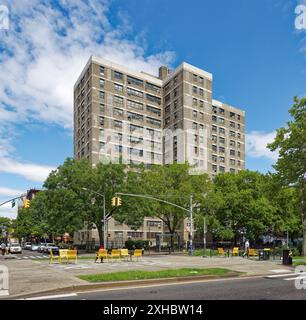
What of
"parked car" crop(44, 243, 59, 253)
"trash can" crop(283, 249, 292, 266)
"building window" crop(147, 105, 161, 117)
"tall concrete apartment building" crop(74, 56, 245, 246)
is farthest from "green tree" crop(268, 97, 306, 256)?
"building window" crop(147, 105, 161, 117)

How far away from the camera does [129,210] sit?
165 ft

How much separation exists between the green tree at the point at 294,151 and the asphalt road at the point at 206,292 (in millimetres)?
20624

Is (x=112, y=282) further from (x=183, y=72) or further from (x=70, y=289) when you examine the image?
(x=183, y=72)

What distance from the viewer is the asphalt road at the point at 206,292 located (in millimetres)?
12250

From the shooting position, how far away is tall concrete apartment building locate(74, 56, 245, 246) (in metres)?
78.2

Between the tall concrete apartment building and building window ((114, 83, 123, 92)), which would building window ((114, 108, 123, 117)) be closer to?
the tall concrete apartment building

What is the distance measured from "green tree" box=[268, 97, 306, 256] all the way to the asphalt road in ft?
67.7

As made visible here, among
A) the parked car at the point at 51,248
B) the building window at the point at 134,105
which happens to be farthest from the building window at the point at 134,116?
the parked car at the point at 51,248

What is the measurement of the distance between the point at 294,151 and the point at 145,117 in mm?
54660

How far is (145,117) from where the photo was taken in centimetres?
8662

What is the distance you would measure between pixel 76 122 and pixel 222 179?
136 feet

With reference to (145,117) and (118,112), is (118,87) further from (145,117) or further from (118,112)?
(145,117)

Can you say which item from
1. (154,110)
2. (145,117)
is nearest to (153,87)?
(154,110)

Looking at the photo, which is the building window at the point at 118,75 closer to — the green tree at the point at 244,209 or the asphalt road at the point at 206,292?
the green tree at the point at 244,209
